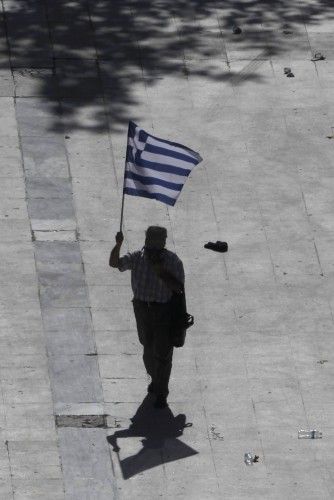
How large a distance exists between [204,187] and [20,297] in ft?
9.07

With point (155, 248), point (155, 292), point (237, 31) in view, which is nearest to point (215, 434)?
point (155, 292)

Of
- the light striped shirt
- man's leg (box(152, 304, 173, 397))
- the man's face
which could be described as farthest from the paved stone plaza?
the man's face

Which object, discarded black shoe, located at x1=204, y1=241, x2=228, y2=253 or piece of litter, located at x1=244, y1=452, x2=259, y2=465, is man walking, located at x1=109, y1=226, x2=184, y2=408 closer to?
piece of litter, located at x1=244, y1=452, x2=259, y2=465

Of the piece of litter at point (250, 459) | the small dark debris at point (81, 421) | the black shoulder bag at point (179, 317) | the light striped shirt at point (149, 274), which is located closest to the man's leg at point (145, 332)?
the light striped shirt at point (149, 274)

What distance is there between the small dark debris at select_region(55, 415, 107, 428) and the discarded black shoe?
2.77 metres

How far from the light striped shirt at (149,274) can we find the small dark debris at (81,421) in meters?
1.10

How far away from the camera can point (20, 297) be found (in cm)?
1466

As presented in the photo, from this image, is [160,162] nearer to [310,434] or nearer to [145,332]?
[145,332]

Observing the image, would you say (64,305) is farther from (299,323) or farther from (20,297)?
(299,323)

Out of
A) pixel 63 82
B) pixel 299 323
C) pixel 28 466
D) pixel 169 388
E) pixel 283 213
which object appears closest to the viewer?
pixel 28 466

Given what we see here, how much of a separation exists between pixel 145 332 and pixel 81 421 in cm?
92

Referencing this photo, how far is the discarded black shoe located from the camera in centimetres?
1549

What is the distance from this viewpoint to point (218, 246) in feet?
50.9

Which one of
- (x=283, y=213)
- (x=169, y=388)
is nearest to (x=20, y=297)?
(x=169, y=388)
